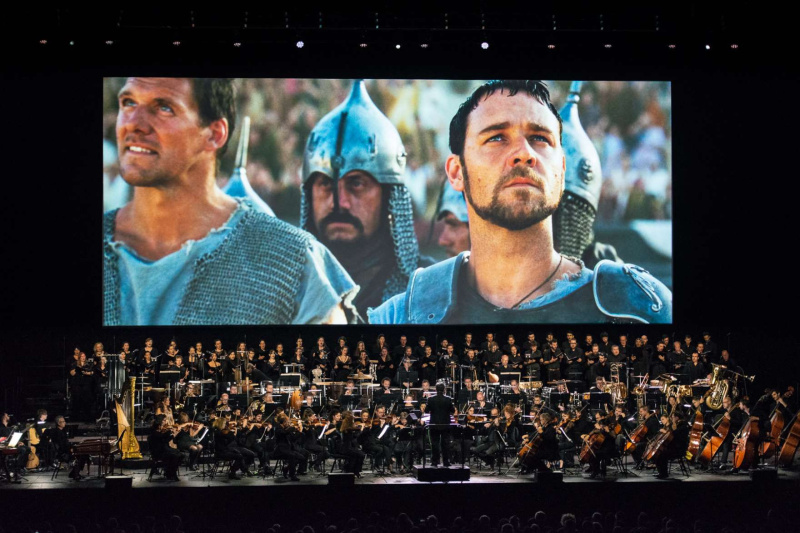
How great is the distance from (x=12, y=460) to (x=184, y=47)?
836 centimetres

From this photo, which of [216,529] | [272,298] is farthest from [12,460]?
[272,298]

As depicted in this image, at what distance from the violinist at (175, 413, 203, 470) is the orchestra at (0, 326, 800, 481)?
21mm

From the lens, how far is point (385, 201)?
64.3ft

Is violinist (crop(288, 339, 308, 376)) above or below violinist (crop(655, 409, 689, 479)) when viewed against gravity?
above

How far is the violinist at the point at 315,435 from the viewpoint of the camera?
15.2 m

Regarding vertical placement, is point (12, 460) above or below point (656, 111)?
below

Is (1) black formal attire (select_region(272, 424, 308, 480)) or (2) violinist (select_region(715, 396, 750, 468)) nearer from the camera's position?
(1) black formal attire (select_region(272, 424, 308, 480))

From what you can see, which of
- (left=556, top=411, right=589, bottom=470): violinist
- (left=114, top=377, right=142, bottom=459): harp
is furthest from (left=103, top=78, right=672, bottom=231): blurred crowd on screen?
(left=556, top=411, right=589, bottom=470): violinist

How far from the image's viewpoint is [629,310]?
780 inches

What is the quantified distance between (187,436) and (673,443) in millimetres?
7200

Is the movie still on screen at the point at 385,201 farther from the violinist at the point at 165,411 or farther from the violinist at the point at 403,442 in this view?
the violinist at the point at 403,442

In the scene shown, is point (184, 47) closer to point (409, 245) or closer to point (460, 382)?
point (409, 245)

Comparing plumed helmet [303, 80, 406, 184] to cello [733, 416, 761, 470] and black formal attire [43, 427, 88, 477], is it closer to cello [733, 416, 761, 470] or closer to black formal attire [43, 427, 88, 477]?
black formal attire [43, 427, 88, 477]

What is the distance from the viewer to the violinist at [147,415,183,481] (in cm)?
1490
